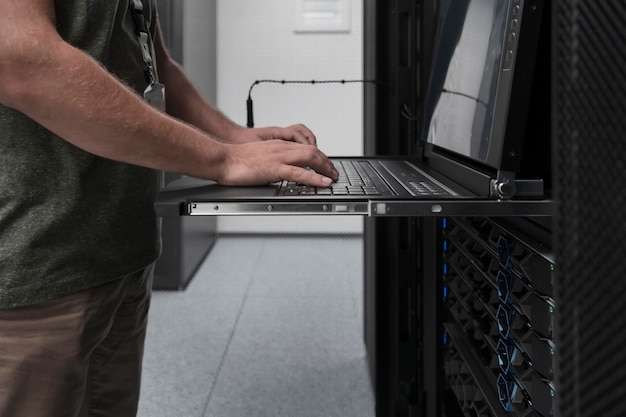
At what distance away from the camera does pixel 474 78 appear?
0.71 m

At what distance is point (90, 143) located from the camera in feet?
1.81

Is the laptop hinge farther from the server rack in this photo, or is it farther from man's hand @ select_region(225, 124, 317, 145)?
man's hand @ select_region(225, 124, 317, 145)

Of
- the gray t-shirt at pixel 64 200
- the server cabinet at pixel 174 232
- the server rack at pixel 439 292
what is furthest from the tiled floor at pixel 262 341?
the gray t-shirt at pixel 64 200

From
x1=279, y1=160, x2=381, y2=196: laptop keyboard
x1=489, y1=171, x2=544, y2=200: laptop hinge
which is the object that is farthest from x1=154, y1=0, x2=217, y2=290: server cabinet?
x1=489, y1=171, x2=544, y2=200: laptop hinge

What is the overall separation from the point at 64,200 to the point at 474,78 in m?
0.47

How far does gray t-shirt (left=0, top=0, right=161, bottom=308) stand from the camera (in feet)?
2.02

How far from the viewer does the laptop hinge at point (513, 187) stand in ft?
1.74

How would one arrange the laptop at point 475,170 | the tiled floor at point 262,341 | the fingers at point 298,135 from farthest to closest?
the tiled floor at point 262,341 → the fingers at point 298,135 → the laptop at point 475,170

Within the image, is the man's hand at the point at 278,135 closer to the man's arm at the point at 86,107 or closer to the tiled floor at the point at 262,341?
the man's arm at the point at 86,107

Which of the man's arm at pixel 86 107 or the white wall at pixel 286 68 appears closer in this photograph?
the man's arm at pixel 86 107

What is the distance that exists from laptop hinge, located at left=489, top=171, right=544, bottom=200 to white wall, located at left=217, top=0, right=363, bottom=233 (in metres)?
1.80

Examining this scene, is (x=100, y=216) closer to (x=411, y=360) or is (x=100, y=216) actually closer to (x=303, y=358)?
(x=411, y=360)

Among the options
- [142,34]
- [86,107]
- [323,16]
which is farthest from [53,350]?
[323,16]

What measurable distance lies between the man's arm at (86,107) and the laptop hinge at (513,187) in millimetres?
163
